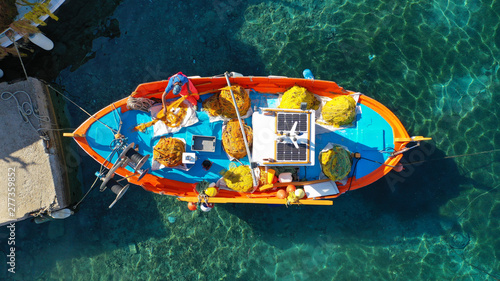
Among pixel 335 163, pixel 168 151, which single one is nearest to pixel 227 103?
pixel 168 151

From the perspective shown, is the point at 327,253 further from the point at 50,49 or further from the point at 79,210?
the point at 50,49

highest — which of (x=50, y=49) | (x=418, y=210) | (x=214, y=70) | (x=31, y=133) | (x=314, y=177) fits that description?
(x=50, y=49)

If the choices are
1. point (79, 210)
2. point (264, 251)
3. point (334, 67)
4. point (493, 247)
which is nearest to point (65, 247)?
point (79, 210)

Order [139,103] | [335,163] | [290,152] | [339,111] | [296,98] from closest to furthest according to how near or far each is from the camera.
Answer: [290,152] → [335,163] → [339,111] → [296,98] → [139,103]

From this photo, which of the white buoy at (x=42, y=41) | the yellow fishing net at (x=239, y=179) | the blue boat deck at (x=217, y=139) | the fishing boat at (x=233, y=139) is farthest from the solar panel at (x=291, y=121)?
the white buoy at (x=42, y=41)

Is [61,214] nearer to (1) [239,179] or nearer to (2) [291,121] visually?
(1) [239,179]

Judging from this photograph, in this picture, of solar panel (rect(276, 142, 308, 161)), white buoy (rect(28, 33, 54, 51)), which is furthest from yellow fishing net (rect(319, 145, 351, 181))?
white buoy (rect(28, 33, 54, 51))
